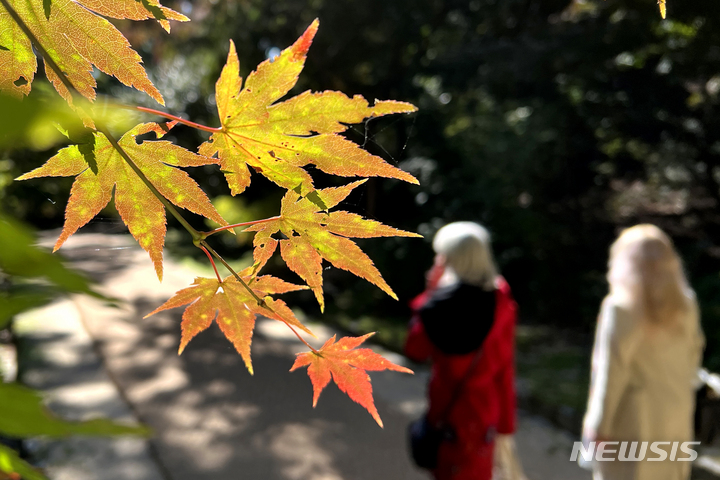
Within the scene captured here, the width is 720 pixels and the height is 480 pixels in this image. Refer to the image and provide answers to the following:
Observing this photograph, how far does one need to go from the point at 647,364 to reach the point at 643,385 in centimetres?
10

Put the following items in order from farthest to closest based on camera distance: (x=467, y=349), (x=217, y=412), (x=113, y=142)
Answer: (x=217, y=412)
(x=467, y=349)
(x=113, y=142)

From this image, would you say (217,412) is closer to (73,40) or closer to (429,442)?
(429,442)

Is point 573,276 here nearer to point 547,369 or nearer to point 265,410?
point 547,369

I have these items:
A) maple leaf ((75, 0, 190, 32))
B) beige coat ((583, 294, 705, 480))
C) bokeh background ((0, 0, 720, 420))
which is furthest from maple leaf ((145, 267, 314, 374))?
bokeh background ((0, 0, 720, 420))

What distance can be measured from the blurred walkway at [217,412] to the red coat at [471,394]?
1.04 metres

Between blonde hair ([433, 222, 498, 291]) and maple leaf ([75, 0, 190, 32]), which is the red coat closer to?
blonde hair ([433, 222, 498, 291])

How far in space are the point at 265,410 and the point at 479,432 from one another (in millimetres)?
2214

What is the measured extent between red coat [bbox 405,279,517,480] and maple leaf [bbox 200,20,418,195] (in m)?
1.89

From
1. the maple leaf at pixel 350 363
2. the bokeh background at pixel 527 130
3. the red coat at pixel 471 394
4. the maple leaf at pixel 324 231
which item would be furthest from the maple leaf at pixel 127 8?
the bokeh background at pixel 527 130

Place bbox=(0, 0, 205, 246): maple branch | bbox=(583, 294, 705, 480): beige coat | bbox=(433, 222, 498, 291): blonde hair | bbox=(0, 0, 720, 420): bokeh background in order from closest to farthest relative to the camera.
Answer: bbox=(0, 0, 205, 246): maple branch, bbox=(583, 294, 705, 480): beige coat, bbox=(433, 222, 498, 291): blonde hair, bbox=(0, 0, 720, 420): bokeh background

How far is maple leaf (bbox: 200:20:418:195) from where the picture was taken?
44 cm

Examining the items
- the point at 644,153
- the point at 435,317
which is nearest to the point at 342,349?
the point at 435,317

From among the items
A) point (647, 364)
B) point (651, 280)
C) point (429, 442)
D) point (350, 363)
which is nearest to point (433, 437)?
point (429, 442)

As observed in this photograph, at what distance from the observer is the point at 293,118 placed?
0.45m
